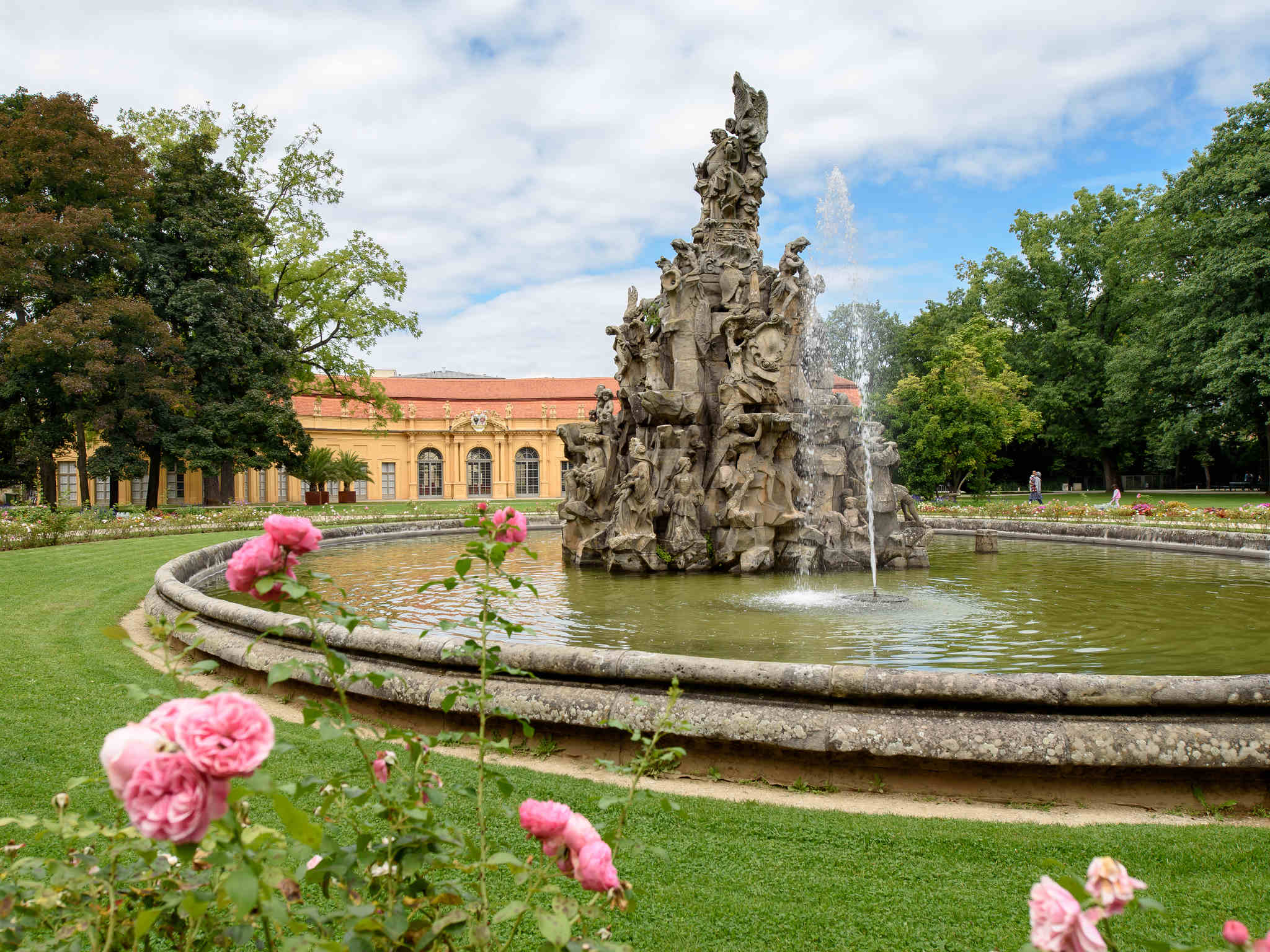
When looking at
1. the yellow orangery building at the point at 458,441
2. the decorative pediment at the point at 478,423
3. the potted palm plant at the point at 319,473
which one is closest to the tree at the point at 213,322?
the potted palm plant at the point at 319,473

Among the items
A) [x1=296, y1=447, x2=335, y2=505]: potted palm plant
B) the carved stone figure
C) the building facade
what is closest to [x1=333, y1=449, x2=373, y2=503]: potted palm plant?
[x1=296, y1=447, x2=335, y2=505]: potted palm plant

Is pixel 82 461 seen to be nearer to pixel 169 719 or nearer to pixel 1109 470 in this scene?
pixel 169 719

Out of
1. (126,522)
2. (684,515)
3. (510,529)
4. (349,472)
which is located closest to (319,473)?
(349,472)

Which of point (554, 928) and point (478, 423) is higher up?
point (478, 423)

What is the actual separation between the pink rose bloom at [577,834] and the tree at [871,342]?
→ 4809 centimetres

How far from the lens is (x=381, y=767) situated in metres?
1.87

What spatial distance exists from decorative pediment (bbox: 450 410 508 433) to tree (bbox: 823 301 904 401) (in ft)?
73.4

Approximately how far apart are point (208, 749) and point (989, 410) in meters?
31.3

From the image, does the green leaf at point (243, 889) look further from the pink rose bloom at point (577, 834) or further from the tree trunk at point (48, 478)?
the tree trunk at point (48, 478)

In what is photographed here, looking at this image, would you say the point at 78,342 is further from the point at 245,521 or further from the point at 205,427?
the point at 245,521

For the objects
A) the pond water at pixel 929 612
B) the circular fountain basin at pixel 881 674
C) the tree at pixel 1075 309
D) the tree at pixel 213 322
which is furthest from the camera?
the tree at pixel 1075 309

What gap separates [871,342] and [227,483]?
39.4 metres

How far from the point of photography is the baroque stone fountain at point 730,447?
1152 cm

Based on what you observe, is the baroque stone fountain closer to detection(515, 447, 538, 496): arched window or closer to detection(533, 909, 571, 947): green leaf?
detection(533, 909, 571, 947): green leaf
